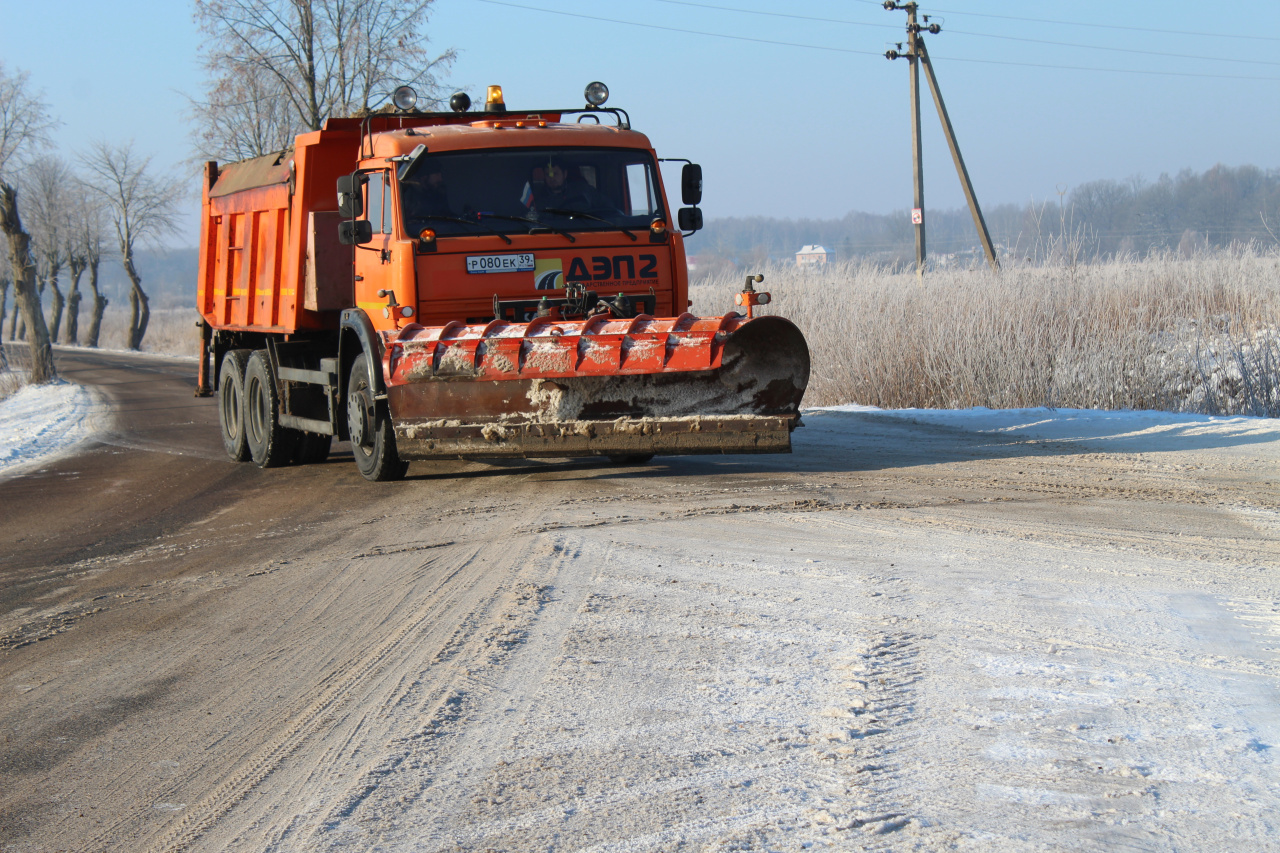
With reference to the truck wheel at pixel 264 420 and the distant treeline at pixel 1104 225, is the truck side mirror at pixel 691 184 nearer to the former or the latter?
the distant treeline at pixel 1104 225

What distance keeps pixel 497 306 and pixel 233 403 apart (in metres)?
4.63

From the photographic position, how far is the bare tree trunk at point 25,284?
2472cm

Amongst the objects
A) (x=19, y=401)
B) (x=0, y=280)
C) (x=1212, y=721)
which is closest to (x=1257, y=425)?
(x=1212, y=721)

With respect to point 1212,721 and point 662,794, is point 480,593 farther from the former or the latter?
point 1212,721

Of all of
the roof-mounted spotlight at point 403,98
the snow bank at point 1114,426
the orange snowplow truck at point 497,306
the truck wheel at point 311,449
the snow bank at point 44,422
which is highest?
the roof-mounted spotlight at point 403,98

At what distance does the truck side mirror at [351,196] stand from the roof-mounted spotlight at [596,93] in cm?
204

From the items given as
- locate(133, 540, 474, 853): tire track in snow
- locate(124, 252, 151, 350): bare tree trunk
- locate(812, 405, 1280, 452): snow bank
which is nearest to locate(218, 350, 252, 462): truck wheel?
locate(812, 405, 1280, 452): snow bank

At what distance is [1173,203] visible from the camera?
97.4ft

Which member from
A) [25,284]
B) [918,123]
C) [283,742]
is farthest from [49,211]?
[283,742]

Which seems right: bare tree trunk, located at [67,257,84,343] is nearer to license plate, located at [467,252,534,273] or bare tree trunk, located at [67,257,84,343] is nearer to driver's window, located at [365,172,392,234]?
driver's window, located at [365,172,392,234]

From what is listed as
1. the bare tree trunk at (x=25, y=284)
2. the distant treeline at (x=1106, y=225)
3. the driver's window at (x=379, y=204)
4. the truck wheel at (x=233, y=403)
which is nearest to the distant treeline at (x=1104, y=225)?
the distant treeline at (x=1106, y=225)

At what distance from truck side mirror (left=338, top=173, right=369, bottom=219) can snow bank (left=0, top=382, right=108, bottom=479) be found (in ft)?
15.9

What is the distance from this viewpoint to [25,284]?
2472 centimetres

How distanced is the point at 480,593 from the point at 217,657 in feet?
3.81
